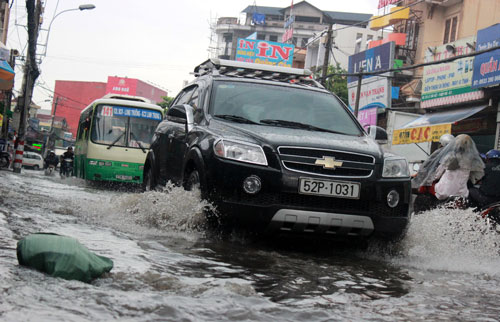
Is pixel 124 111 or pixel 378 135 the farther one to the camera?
pixel 124 111

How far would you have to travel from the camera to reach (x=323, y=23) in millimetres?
98000

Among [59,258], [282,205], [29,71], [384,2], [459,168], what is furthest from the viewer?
[384,2]

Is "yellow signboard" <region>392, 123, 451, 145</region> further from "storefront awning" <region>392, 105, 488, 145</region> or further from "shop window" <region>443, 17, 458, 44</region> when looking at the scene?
"shop window" <region>443, 17, 458, 44</region>

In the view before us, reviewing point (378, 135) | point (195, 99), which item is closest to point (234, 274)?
point (378, 135)

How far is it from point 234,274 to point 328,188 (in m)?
1.55

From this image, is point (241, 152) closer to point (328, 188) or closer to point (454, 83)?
point (328, 188)

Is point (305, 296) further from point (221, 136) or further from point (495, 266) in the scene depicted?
point (495, 266)

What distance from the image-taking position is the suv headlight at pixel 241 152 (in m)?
5.60

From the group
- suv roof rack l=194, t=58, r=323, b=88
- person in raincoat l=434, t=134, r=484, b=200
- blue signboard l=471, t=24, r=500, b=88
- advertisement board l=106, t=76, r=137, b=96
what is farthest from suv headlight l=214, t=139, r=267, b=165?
advertisement board l=106, t=76, r=137, b=96

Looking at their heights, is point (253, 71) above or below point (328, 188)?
above

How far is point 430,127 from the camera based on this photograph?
75.8 feet

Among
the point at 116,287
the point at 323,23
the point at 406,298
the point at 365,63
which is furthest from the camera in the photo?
the point at 323,23

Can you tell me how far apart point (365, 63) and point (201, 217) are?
29.0 m

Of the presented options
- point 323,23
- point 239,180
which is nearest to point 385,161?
point 239,180
